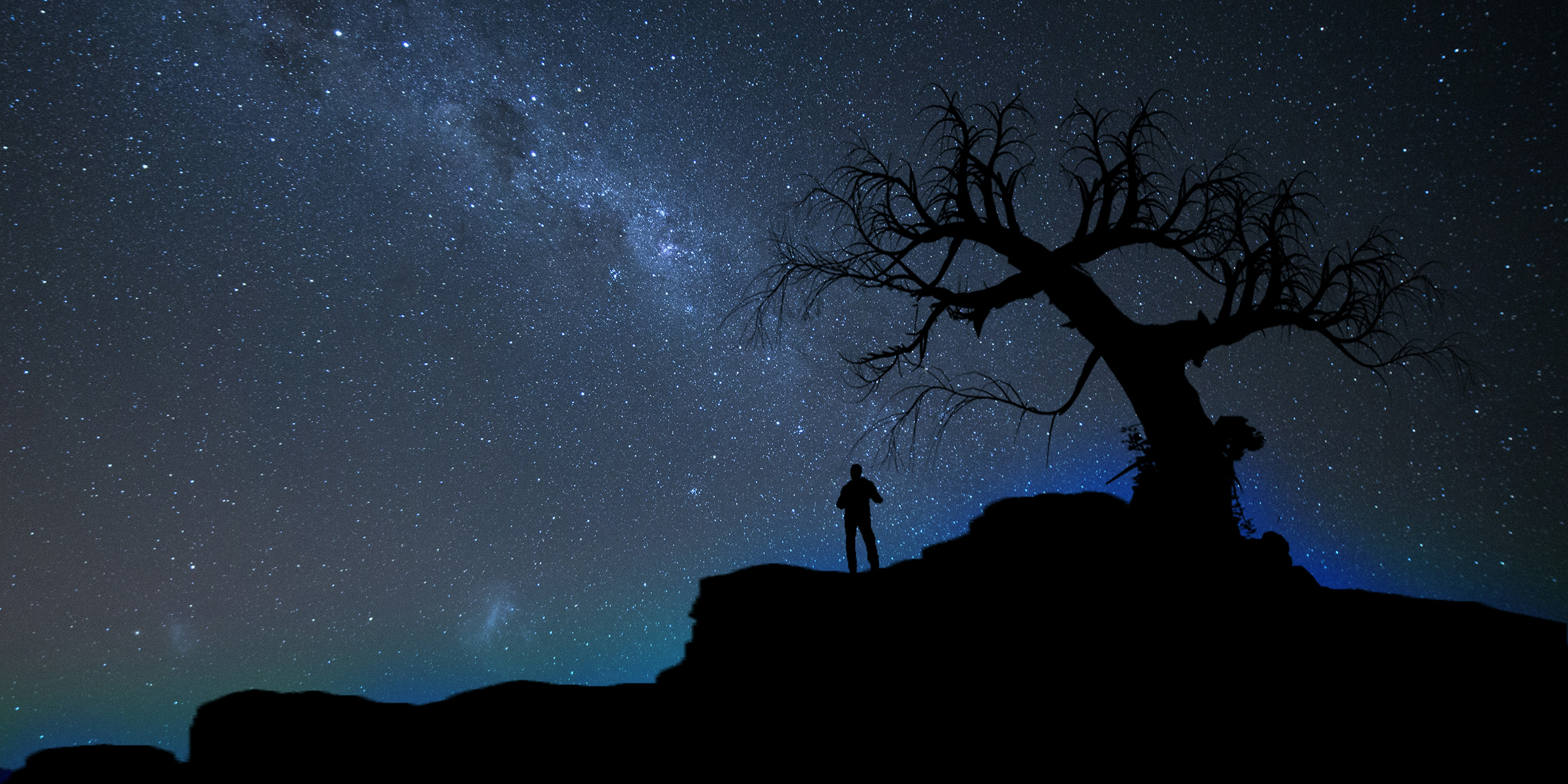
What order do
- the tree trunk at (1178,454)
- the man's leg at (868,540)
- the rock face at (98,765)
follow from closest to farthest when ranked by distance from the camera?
the rock face at (98,765) < the tree trunk at (1178,454) < the man's leg at (868,540)

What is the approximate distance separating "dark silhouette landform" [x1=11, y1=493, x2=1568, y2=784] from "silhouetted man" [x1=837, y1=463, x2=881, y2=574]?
2.74m

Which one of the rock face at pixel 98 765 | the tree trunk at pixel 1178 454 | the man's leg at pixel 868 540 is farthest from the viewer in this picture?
the man's leg at pixel 868 540

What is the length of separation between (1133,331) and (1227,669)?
4.60m

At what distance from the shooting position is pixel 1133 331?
30.6ft

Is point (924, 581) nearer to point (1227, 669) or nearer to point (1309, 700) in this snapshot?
point (1227, 669)

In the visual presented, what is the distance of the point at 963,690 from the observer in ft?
20.1

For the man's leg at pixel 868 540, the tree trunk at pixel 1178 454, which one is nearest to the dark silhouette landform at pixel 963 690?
the tree trunk at pixel 1178 454

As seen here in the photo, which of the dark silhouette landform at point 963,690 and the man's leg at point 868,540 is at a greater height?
the man's leg at point 868,540

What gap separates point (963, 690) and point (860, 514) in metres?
4.67

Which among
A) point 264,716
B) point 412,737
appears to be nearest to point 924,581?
point 412,737

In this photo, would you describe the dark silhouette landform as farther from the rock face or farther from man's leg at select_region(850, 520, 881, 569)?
man's leg at select_region(850, 520, 881, 569)

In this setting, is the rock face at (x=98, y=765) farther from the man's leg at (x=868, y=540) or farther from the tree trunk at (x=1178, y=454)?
the tree trunk at (x=1178, y=454)

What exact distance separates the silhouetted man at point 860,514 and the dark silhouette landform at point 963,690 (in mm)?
2736

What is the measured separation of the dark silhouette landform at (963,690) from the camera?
18.8 feet
